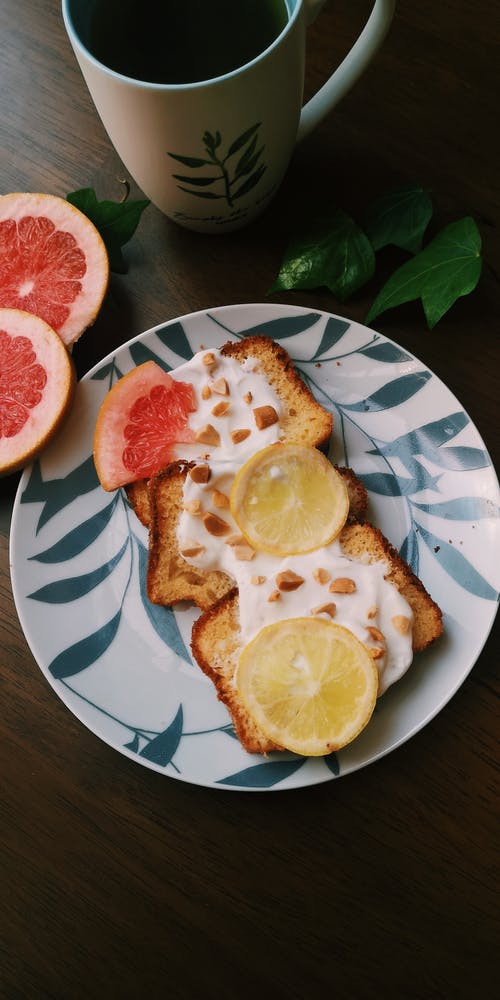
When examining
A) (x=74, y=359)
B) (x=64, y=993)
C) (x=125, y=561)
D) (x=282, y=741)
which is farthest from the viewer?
(x=74, y=359)

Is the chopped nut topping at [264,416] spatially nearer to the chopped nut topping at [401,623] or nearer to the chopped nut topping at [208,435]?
the chopped nut topping at [208,435]

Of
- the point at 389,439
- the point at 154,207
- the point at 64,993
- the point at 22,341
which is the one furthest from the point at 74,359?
the point at 64,993

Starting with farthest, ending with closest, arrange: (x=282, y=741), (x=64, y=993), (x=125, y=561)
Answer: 1. (x=125, y=561)
2. (x=64, y=993)
3. (x=282, y=741)

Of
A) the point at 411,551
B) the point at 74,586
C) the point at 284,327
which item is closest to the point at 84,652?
the point at 74,586

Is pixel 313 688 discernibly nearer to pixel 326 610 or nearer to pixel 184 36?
pixel 326 610

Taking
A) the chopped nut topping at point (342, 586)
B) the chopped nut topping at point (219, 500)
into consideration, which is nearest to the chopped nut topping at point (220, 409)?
the chopped nut topping at point (219, 500)

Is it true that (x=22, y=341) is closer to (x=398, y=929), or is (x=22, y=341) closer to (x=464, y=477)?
(x=464, y=477)
